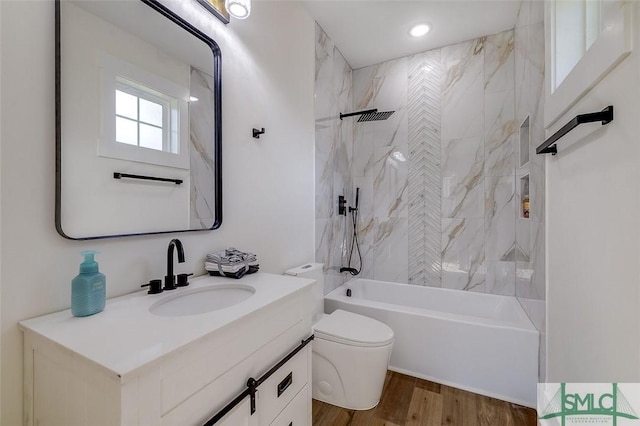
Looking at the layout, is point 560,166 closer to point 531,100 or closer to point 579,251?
point 579,251

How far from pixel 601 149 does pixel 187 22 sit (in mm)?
1654

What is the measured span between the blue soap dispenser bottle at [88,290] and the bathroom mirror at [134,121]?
137 millimetres

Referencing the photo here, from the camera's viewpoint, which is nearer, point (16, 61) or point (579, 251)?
point (16, 61)

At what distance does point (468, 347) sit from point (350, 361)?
2.85 feet

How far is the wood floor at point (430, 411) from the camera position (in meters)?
1.55

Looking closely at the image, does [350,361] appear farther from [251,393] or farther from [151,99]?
[151,99]

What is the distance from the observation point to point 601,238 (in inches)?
33.4

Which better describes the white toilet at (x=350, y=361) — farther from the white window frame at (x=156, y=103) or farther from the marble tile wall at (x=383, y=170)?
the marble tile wall at (x=383, y=170)

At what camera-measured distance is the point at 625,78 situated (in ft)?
2.32

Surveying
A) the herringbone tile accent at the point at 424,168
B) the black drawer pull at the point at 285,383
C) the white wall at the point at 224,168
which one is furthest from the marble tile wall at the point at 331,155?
the black drawer pull at the point at 285,383

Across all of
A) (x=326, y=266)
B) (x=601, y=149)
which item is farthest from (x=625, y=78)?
(x=326, y=266)

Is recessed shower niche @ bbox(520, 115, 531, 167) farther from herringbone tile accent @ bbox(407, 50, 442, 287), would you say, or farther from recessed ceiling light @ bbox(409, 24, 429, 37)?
recessed ceiling light @ bbox(409, 24, 429, 37)

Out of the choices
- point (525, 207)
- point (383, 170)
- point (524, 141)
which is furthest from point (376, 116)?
point (525, 207)

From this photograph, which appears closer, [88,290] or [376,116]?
[88,290]
